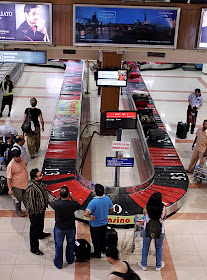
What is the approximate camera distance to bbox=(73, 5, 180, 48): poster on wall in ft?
28.3

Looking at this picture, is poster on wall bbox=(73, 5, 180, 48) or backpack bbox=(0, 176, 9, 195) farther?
poster on wall bbox=(73, 5, 180, 48)

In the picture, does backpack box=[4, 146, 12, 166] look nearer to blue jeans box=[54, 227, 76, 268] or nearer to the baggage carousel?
Answer: the baggage carousel

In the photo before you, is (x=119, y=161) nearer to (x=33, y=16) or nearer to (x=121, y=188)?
(x=121, y=188)

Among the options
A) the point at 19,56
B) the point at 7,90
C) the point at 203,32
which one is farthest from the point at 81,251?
the point at 7,90

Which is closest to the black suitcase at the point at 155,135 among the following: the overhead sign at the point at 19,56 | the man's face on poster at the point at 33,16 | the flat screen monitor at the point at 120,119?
the flat screen monitor at the point at 120,119

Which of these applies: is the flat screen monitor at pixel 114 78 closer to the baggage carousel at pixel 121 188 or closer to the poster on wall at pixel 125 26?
the poster on wall at pixel 125 26

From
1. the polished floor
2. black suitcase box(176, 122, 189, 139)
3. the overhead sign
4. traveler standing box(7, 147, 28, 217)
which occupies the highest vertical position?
the overhead sign

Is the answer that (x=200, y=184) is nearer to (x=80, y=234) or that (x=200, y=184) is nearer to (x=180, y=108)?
(x=80, y=234)

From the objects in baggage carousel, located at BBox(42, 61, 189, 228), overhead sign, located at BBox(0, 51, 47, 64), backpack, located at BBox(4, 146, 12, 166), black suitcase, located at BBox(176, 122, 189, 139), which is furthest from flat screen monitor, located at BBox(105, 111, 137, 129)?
black suitcase, located at BBox(176, 122, 189, 139)

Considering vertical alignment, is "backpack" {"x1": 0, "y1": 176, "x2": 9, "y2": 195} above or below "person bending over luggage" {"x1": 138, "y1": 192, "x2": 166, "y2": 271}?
below

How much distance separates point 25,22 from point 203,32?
3.87 m

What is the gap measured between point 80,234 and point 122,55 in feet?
16.8

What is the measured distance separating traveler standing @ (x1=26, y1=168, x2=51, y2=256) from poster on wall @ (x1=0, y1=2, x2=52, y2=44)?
147 inches

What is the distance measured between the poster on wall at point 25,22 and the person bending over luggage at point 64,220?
14.1ft
